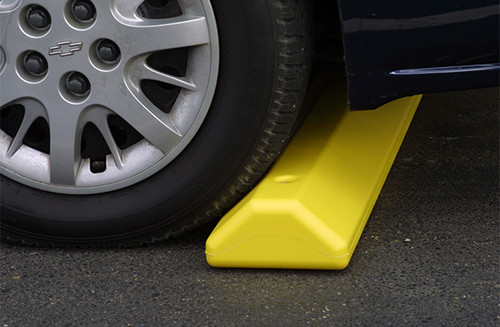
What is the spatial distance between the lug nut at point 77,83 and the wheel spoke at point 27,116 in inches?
4.3

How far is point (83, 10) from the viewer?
6.39 feet

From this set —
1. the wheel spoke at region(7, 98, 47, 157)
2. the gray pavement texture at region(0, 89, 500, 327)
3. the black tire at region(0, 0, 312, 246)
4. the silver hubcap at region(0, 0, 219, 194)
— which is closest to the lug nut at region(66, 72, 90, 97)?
the silver hubcap at region(0, 0, 219, 194)

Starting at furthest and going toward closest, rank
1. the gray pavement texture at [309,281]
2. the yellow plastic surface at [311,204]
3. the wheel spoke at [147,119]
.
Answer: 1. the wheel spoke at [147,119]
2. the yellow plastic surface at [311,204]
3. the gray pavement texture at [309,281]

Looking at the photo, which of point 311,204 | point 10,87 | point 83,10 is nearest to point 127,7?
point 83,10

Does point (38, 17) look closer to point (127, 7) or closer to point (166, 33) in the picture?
point (127, 7)

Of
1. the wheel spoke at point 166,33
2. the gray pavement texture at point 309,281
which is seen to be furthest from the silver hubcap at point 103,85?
the gray pavement texture at point 309,281

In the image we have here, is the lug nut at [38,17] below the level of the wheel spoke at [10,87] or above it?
above

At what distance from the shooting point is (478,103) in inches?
124

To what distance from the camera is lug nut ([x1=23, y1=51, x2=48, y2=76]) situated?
2020 millimetres

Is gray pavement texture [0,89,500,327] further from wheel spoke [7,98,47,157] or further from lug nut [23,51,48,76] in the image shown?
lug nut [23,51,48,76]

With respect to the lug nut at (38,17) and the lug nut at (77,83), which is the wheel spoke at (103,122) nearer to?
the lug nut at (77,83)

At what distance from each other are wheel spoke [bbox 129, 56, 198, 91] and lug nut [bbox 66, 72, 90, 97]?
13 centimetres

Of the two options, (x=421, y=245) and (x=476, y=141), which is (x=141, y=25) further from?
(x=476, y=141)

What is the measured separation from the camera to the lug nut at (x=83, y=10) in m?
1.95
